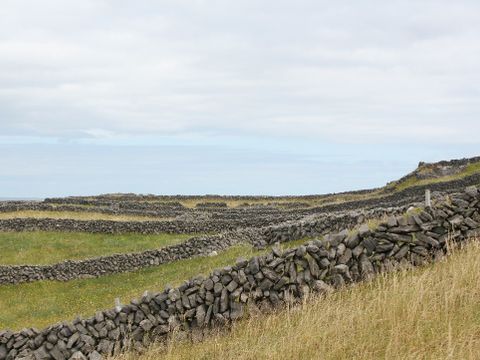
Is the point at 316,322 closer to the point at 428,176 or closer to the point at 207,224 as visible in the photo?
the point at 207,224

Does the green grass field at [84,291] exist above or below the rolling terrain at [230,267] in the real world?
below

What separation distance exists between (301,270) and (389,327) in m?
4.91

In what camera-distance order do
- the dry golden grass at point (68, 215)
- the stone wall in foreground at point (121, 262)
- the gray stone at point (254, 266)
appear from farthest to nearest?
the dry golden grass at point (68, 215), the stone wall in foreground at point (121, 262), the gray stone at point (254, 266)

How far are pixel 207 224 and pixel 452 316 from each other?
3417 centimetres

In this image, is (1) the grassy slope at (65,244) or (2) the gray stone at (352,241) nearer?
(2) the gray stone at (352,241)

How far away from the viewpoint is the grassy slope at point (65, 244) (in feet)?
124

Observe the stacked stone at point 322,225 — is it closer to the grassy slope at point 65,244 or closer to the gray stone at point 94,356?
the grassy slope at point 65,244

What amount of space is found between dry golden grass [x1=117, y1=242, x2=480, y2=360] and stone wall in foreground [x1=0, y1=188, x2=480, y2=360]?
51.7 inches

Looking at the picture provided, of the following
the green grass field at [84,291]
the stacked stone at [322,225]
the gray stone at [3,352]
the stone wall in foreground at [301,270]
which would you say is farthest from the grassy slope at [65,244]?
the stone wall in foreground at [301,270]

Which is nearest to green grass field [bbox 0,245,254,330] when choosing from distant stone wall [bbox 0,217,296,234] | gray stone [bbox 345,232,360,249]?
distant stone wall [bbox 0,217,296,234]

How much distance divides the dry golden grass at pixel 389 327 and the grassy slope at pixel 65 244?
27114 millimetres

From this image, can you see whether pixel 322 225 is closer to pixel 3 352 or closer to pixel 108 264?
pixel 108 264

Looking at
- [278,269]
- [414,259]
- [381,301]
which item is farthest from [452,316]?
[278,269]

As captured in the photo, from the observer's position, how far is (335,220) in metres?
26.3
